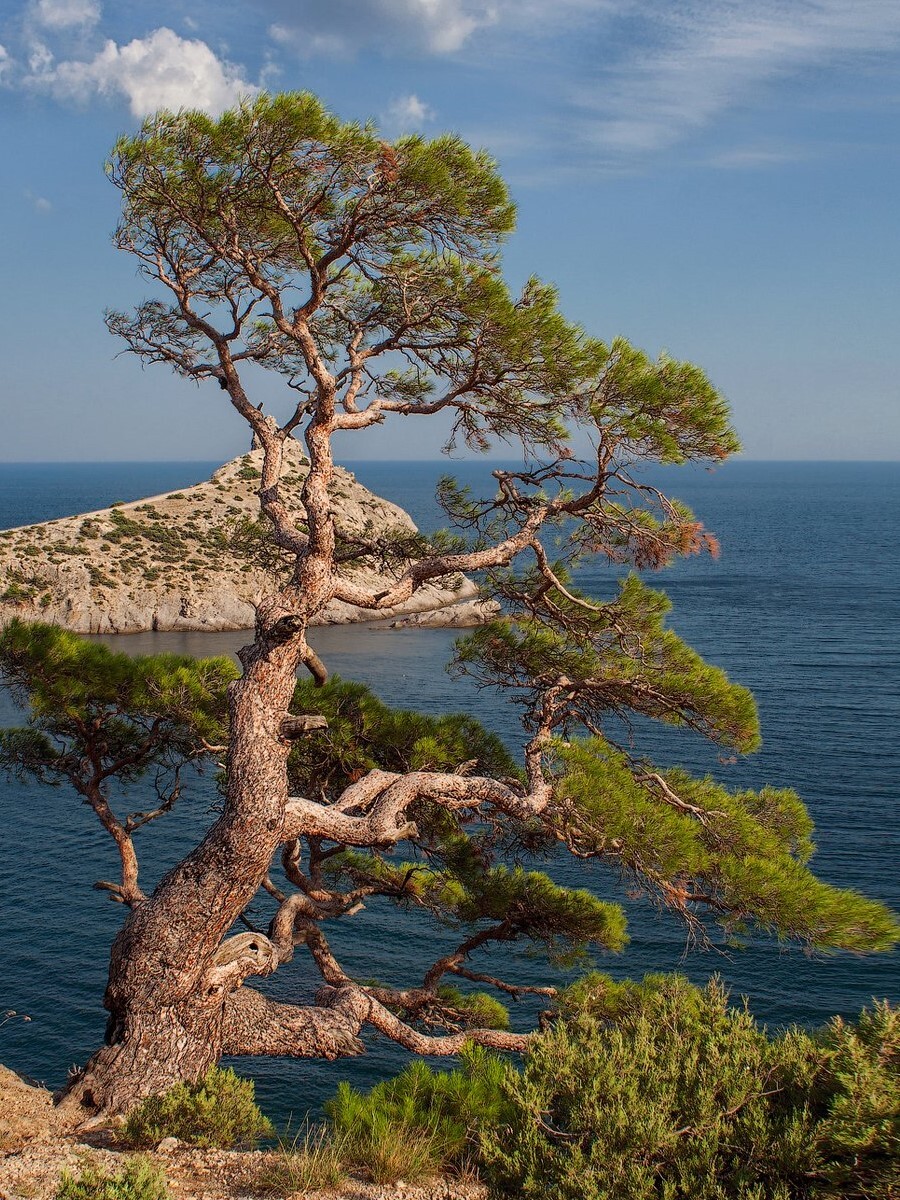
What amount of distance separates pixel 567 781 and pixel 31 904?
19392mm

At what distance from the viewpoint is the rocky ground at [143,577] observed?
59.6m

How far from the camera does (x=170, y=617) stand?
6175 centimetres

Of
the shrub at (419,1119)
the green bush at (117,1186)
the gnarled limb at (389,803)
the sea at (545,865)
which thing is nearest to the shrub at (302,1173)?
the shrub at (419,1119)

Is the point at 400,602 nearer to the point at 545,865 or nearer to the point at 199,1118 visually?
the point at 199,1118

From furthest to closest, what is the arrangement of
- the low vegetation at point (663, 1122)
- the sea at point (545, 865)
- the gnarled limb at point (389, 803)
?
the sea at point (545, 865)
the gnarled limb at point (389, 803)
the low vegetation at point (663, 1122)

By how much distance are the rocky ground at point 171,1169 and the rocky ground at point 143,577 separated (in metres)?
45.9

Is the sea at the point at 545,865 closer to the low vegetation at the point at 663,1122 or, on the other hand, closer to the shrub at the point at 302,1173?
the low vegetation at the point at 663,1122

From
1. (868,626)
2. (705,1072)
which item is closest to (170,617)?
(868,626)

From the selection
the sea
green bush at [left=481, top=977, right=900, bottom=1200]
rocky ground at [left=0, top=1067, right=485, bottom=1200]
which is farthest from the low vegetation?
the sea

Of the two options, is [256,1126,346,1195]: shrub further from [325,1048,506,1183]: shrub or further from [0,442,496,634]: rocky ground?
[0,442,496,634]: rocky ground

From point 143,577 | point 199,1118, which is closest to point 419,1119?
point 199,1118

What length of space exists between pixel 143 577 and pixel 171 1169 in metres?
59.7

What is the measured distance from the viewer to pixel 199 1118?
769 centimetres

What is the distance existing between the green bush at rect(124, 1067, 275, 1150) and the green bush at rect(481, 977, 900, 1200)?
6.71 feet
